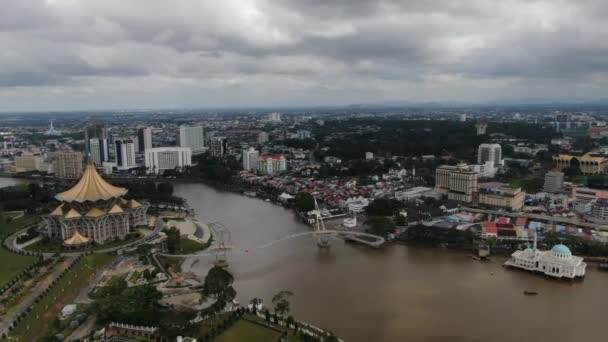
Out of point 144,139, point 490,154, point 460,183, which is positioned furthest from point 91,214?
point 144,139

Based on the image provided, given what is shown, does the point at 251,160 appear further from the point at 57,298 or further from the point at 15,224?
the point at 57,298

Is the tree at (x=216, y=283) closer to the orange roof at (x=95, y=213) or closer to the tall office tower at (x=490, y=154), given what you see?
the orange roof at (x=95, y=213)

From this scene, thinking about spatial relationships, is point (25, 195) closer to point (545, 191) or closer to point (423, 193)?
point (423, 193)

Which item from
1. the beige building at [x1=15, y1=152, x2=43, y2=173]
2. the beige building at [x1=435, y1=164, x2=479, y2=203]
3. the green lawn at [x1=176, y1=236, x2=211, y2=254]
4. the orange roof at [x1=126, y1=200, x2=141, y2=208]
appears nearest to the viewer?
the green lawn at [x1=176, y1=236, x2=211, y2=254]

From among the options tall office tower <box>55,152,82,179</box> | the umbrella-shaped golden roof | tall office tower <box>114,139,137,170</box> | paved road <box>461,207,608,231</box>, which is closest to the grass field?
the umbrella-shaped golden roof

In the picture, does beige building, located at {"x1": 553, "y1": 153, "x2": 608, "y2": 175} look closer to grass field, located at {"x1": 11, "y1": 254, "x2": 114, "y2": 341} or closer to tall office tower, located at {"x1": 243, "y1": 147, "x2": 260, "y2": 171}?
tall office tower, located at {"x1": 243, "y1": 147, "x2": 260, "y2": 171}

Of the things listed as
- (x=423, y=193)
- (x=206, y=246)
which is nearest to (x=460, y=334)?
(x=206, y=246)
